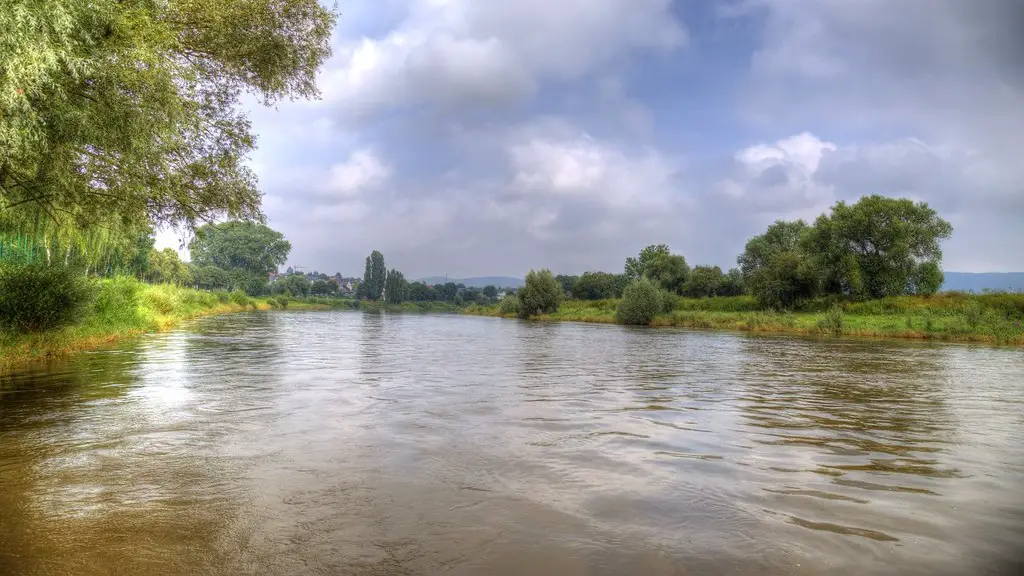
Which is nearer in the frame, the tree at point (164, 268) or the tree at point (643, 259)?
the tree at point (164, 268)

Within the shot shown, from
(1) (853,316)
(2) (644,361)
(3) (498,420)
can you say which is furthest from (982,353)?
(3) (498,420)

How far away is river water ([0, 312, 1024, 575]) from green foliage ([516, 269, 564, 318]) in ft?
246

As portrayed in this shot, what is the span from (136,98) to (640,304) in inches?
2395

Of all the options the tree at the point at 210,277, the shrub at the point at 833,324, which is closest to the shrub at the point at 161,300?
the shrub at the point at 833,324

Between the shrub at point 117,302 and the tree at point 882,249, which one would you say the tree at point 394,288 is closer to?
the tree at point 882,249

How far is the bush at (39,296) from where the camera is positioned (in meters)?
16.1

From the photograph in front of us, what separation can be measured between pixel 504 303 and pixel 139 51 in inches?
3652

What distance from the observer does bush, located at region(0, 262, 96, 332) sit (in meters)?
16.1

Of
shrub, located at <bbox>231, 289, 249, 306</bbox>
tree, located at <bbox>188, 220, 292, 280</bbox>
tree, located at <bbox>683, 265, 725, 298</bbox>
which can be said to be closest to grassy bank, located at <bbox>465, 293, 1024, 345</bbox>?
tree, located at <bbox>683, 265, 725, 298</bbox>

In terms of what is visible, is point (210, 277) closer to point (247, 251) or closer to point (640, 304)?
point (247, 251)

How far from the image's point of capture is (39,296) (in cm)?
1644

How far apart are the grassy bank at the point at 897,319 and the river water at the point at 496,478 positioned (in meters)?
31.8

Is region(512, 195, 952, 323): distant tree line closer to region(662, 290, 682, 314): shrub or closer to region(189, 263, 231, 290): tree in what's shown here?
region(662, 290, 682, 314): shrub

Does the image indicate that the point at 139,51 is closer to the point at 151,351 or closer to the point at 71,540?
the point at 71,540
